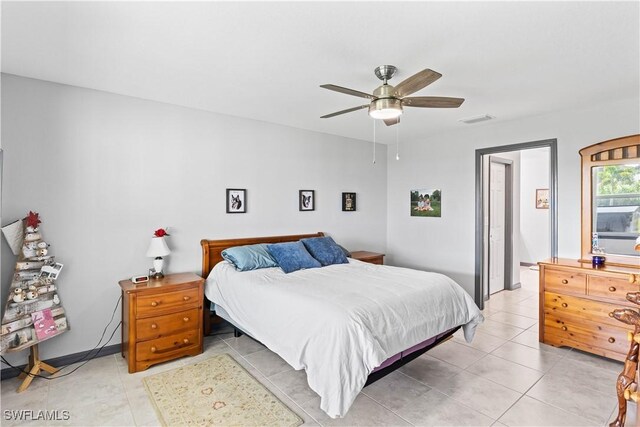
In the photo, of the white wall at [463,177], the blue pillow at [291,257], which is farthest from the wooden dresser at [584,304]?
the blue pillow at [291,257]

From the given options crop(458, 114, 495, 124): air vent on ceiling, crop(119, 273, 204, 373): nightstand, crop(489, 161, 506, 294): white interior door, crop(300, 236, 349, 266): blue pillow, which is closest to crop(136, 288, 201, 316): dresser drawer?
crop(119, 273, 204, 373): nightstand

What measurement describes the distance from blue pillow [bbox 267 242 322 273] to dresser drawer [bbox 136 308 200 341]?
3.35 ft

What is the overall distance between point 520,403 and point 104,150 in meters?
4.33

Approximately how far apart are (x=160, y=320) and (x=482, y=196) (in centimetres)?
441

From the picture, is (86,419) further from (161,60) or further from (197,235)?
(161,60)

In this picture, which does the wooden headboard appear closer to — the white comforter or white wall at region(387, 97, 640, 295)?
the white comforter

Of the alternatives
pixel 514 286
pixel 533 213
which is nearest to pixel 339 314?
pixel 514 286

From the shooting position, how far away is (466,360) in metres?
3.21

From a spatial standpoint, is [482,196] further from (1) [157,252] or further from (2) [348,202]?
(1) [157,252]

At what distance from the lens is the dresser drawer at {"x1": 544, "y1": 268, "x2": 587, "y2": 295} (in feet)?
11.0

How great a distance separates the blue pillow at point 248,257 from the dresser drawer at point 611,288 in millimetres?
3280

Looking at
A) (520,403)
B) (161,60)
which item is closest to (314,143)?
(161,60)

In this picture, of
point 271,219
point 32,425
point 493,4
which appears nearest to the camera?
point 493,4

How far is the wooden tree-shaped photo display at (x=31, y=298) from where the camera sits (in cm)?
268
